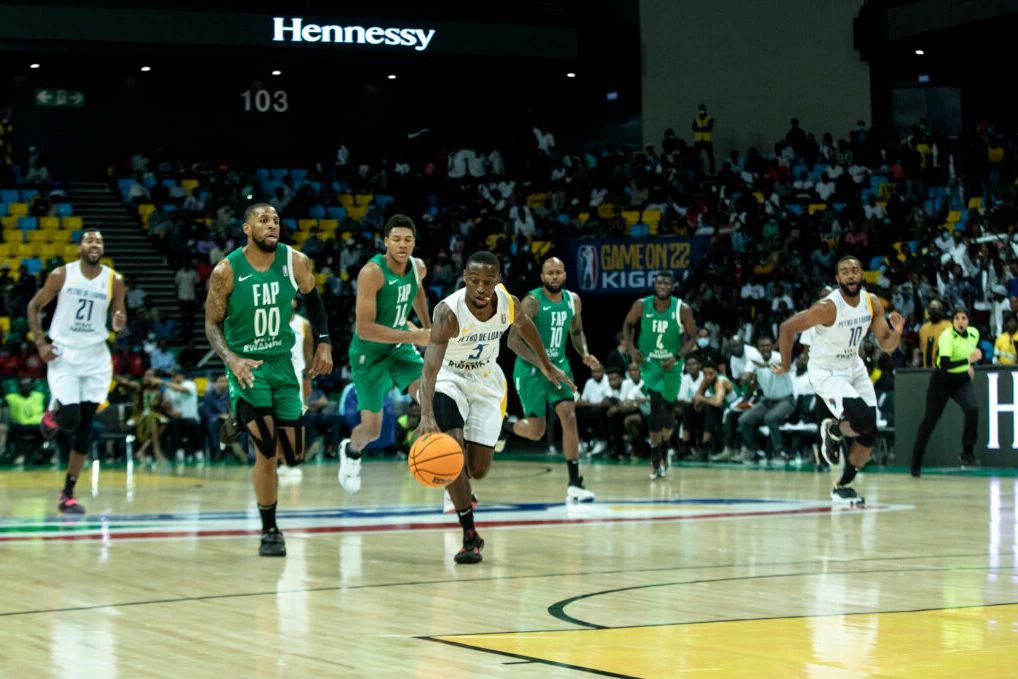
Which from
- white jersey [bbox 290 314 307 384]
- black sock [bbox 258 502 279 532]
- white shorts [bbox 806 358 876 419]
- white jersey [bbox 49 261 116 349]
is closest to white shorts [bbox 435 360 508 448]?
black sock [bbox 258 502 279 532]

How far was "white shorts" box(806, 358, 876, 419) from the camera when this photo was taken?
1149cm

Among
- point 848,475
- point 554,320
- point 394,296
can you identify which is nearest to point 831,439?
point 848,475

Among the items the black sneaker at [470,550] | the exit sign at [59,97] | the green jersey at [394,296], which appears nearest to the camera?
the black sneaker at [470,550]

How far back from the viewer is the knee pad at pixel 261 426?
7.95m

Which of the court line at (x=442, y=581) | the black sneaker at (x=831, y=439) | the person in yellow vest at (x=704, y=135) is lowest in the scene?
the court line at (x=442, y=581)

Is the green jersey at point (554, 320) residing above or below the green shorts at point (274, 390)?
above

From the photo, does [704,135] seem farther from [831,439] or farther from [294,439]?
[294,439]

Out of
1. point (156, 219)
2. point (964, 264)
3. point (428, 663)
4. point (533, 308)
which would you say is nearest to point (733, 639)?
point (428, 663)

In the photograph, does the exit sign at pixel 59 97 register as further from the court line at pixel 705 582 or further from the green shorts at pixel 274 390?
the court line at pixel 705 582

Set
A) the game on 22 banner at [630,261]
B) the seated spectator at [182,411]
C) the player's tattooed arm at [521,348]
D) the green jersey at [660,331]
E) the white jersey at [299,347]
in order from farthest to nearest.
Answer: the game on 22 banner at [630,261] < the seated spectator at [182,411] < the white jersey at [299,347] < the green jersey at [660,331] < the player's tattooed arm at [521,348]

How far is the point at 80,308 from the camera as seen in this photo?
11.5 m

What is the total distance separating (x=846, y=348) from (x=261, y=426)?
549cm

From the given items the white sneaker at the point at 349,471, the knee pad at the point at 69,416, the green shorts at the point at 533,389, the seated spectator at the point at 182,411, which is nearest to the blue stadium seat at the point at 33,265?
the seated spectator at the point at 182,411

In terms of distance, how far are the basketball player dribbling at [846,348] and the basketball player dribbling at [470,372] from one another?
3.62 m
